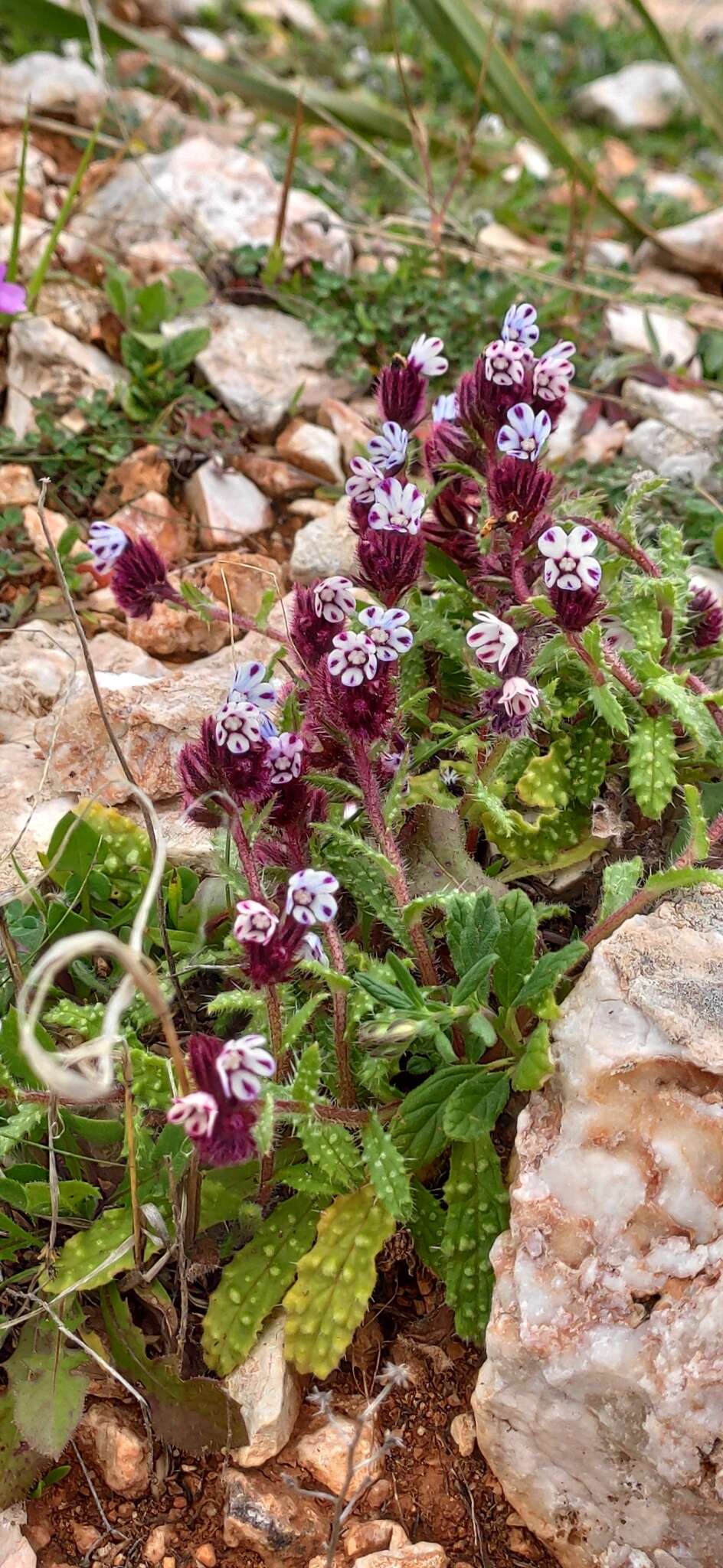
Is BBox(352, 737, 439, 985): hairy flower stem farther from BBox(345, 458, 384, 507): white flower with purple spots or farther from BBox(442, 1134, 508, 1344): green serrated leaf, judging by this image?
BBox(345, 458, 384, 507): white flower with purple spots

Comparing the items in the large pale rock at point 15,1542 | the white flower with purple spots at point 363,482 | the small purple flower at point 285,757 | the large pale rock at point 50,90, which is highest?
the large pale rock at point 50,90

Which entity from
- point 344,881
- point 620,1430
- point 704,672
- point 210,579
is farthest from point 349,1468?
point 210,579

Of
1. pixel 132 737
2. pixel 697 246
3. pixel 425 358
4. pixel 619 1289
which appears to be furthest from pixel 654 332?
pixel 619 1289

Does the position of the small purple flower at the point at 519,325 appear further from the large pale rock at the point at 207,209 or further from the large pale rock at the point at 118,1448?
the large pale rock at the point at 118,1448

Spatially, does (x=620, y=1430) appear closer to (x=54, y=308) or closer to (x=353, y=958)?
(x=353, y=958)

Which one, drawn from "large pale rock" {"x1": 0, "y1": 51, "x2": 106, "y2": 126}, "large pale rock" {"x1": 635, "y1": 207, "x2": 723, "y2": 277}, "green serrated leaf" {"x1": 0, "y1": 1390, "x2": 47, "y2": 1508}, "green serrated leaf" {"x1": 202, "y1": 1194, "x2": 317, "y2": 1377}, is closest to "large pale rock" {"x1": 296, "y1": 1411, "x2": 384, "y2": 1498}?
"green serrated leaf" {"x1": 202, "y1": 1194, "x2": 317, "y2": 1377}

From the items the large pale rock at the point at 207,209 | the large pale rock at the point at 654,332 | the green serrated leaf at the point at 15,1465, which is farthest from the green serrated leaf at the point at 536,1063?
the large pale rock at the point at 207,209

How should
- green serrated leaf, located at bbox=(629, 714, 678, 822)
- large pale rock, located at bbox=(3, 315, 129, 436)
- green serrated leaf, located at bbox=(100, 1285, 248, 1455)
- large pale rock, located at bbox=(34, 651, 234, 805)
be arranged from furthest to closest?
large pale rock, located at bbox=(3, 315, 129, 436) → large pale rock, located at bbox=(34, 651, 234, 805) → green serrated leaf, located at bbox=(629, 714, 678, 822) → green serrated leaf, located at bbox=(100, 1285, 248, 1455)
